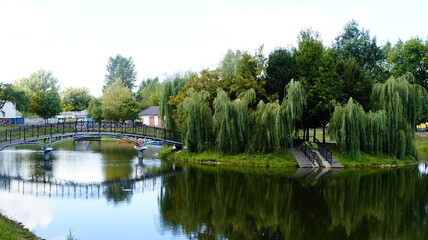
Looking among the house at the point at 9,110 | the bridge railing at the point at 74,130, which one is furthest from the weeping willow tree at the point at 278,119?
the house at the point at 9,110

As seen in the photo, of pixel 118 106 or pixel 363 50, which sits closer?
pixel 363 50

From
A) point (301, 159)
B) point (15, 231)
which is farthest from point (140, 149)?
point (15, 231)

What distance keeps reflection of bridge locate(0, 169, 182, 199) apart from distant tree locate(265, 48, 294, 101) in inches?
586

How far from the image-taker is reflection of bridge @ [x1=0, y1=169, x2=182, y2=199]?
71.2 feet

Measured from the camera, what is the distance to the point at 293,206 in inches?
752

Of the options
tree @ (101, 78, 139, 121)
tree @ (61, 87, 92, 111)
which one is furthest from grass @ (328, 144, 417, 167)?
tree @ (61, 87, 92, 111)

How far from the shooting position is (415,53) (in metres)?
50.3

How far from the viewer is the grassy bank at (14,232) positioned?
11373 mm

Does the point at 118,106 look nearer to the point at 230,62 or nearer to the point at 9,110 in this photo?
the point at 230,62

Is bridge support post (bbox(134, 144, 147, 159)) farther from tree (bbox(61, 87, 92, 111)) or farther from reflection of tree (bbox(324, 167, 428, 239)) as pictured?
tree (bbox(61, 87, 92, 111))

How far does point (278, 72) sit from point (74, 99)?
7158 centimetres

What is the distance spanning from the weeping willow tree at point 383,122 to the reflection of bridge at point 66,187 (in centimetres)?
1595

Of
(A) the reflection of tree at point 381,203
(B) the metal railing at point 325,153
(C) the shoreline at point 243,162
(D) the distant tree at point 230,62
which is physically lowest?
(A) the reflection of tree at point 381,203

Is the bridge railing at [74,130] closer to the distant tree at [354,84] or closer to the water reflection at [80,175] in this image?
the water reflection at [80,175]
